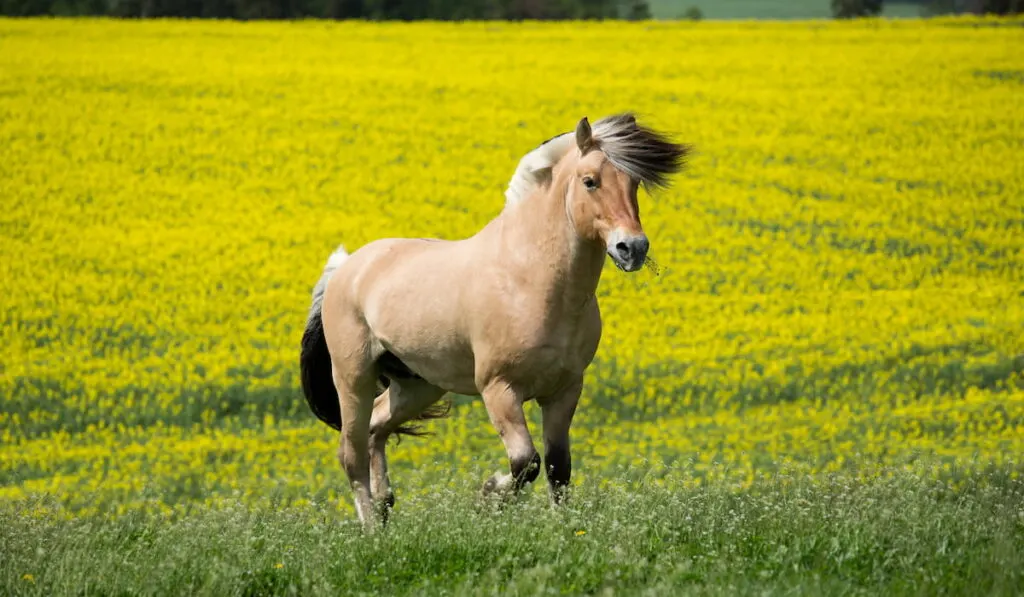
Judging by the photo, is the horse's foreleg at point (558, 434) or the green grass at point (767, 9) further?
the green grass at point (767, 9)

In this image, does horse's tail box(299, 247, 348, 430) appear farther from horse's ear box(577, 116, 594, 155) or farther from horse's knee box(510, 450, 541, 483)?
horse's ear box(577, 116, 594, 155)

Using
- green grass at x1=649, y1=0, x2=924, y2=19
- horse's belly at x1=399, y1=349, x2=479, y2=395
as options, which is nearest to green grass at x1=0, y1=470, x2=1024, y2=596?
horse's belly at x1=399, y1=349, x2=479, y2=395

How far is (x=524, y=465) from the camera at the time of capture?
6.81m

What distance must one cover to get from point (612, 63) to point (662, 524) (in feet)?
81.4

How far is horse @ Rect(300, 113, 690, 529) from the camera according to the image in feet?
21.9

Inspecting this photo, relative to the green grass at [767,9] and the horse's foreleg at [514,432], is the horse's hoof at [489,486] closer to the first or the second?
the horse's foreleg at [514,432]

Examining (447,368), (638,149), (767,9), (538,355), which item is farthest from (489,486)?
(767,9)

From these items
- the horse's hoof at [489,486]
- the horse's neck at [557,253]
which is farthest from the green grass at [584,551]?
the horse's neck at [557,253]

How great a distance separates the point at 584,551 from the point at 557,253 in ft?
5.92

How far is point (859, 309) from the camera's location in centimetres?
1686

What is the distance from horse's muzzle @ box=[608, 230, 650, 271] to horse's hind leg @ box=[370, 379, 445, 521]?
2453 millimetres

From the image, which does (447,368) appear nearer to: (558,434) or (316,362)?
(558,434)

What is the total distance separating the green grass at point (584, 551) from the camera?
17.7 feet

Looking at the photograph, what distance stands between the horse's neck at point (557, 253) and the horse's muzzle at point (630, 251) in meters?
0.58
